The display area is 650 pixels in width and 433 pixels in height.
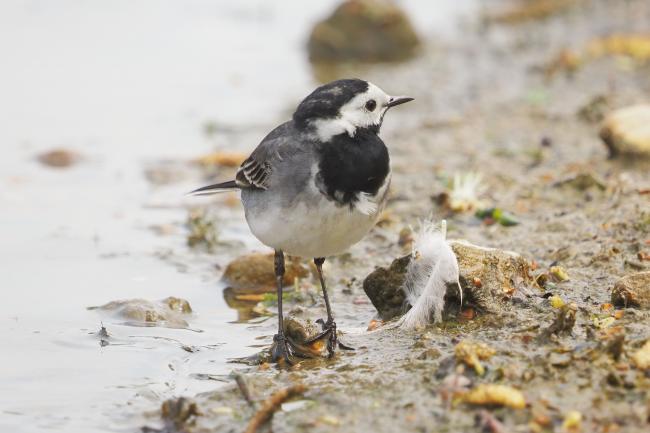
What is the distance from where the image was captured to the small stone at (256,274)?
25.2 feet

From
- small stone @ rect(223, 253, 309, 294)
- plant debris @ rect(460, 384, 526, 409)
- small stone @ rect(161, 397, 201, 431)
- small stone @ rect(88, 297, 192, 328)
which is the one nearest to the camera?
plant debris @ rect(460, 384, 526, 409)

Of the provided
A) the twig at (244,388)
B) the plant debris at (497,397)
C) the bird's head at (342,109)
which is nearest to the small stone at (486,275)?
the bird's head at (342,109)

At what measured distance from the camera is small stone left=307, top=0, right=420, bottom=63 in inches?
585

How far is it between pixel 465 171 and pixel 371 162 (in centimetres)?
390

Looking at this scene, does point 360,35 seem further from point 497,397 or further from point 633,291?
point 497,397

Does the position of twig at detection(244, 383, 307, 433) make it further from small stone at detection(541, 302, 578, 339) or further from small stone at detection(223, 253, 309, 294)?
small stone at detection(223, 253, 309, 294)

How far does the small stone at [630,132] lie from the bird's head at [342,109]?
352 cm

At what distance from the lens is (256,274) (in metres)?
7.67

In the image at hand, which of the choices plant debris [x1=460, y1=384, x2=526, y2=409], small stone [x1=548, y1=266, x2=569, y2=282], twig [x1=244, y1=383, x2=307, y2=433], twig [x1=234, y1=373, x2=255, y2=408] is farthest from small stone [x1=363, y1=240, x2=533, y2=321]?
twig [x1=244, y1=383, x2=307, y2=433]

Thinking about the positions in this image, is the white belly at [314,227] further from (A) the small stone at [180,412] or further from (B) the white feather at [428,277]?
(A) the small stone at [180,412]

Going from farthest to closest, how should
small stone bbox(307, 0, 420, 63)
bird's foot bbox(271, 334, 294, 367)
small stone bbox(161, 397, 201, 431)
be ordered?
small stone bbox(307, 0, 420, 63) < bird's foot bbox(271, 334, 294, 367) < small stone bbox(161, 397, 201, 431)

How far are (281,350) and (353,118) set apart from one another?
1.43 meters

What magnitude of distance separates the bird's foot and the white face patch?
48.6 inches

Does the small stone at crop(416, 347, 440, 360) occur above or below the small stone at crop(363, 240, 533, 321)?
below
